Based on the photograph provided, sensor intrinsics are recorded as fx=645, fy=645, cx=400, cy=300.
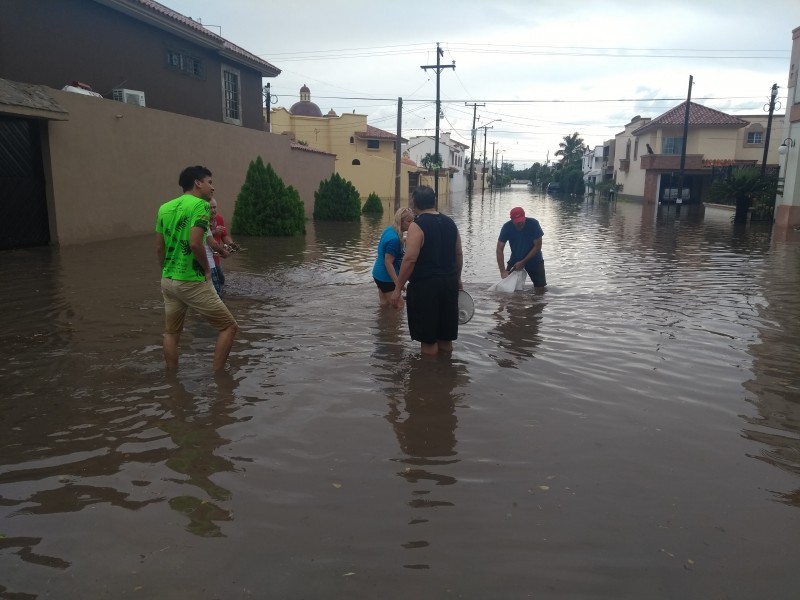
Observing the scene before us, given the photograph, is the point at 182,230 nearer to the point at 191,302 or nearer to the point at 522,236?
the point at 191,302

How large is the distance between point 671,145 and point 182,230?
5253 cm

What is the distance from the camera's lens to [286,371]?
19.1ft

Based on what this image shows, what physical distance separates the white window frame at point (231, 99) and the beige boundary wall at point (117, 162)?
Answer: 157 cm

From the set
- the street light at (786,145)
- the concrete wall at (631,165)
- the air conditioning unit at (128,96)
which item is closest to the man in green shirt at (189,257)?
the air conditioning unit at (128,96)

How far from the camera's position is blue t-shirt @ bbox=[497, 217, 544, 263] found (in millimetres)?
9336

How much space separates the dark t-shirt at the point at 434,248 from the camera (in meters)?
5.51

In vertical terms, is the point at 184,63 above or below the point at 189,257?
above

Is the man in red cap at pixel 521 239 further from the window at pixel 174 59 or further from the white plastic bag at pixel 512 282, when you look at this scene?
the window at pixel 174 59

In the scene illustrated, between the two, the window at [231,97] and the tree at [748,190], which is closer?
the window at [231,97]

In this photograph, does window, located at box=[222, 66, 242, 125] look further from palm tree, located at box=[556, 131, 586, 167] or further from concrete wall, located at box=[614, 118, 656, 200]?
palm tree, located at box=[556, 131, 586, 167]

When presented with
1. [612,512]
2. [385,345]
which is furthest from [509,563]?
[385,345]

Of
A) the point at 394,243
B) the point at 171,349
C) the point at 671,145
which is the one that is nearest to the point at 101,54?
the point at 394,243

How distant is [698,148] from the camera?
164 ft

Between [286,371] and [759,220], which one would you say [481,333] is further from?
[759,220]
